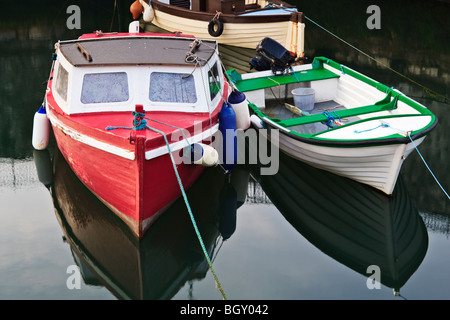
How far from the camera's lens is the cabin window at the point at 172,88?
9242 millimetres

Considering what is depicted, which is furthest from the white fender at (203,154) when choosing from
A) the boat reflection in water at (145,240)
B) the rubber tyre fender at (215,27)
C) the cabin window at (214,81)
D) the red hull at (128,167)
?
the rubber tyre fender at (215,27)

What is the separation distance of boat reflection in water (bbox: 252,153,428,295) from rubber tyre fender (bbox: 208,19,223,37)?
25.3 ft

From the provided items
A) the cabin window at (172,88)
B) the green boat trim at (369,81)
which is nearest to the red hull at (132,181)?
the cabin window at (172,88)

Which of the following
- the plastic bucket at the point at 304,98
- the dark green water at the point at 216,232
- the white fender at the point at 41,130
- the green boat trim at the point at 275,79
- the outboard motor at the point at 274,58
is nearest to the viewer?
the dark green water at the point at 216,232

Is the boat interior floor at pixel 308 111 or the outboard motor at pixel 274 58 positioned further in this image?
the outboard motor at pixel 274 58

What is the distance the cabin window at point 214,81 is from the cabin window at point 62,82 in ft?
7.11

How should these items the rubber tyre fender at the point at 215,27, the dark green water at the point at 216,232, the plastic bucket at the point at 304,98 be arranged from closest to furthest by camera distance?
the dark green water at the point at 216,232 → the plastic bucket at the point at 304,98 → the rubber tyre fender at the point at 215,27

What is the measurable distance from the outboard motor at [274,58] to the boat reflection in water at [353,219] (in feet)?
7.88

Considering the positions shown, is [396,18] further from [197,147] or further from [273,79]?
[197,147]

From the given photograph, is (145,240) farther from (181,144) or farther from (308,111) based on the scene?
(308,111)

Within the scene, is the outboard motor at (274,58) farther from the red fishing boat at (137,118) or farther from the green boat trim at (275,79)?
the red fishing boat at (137,118)

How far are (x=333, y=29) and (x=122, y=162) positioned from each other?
14.4 metres

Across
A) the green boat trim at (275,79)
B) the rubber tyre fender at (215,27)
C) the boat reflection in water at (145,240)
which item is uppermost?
the rubber tyre fender at (215,27)

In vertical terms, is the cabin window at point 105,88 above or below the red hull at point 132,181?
above
